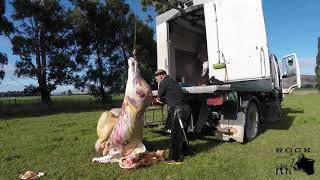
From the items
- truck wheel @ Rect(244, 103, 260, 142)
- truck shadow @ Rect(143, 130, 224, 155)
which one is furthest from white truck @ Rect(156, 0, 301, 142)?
truck shadow @ Rect(143, 130, 224, 155)

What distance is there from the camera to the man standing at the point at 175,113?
756 centimetres

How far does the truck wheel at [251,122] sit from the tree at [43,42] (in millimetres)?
21446

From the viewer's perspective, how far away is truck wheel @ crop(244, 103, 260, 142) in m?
9.33

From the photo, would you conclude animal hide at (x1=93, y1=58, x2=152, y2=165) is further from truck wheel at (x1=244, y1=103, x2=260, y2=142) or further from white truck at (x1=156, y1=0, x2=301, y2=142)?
truck wheel at (x1=244, y1=103, x2=260, y2=142)

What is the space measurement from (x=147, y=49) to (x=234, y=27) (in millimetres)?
23561

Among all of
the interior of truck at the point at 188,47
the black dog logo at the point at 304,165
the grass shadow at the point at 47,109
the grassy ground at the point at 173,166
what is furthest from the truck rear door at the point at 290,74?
the grass shadow at the point at 47,109

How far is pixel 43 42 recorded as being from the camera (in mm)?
29359

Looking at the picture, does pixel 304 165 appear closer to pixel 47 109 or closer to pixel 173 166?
pixel 173 166

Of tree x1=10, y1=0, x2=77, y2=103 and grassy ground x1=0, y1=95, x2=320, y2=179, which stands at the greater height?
tree x1=10, y1=0, x2=77, y2=103

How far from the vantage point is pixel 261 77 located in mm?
9367

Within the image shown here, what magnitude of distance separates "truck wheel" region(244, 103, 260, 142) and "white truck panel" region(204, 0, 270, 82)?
77 cm

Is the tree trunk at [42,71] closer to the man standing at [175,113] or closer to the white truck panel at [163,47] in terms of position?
the white truck panel at [163,47]

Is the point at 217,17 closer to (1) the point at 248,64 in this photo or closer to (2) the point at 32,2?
(1) the point at 248,64

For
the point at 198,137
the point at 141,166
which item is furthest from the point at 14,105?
the point at 141,166
